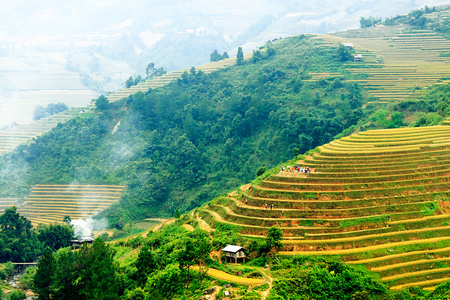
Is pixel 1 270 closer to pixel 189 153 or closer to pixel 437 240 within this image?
pixel 189 153

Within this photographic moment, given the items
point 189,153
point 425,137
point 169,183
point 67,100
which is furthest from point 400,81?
point 67,100

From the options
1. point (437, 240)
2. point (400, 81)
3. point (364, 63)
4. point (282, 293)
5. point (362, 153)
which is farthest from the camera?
point (364, 63)

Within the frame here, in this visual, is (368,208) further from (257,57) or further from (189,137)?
(257,57)

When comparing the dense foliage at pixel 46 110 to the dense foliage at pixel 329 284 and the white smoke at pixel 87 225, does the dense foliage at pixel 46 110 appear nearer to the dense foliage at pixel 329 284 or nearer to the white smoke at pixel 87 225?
the white smoke at pixel 87 225

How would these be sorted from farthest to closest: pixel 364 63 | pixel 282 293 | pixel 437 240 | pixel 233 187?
pixel 364 63
pixel 233 187
pixel 437 240
pixel 282 293

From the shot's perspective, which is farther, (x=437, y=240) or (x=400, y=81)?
(x=400, y=81)

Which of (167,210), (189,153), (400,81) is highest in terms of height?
(400,81)

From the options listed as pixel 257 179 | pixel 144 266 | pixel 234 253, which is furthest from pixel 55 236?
pixel 234 253

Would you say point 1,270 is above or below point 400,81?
below
